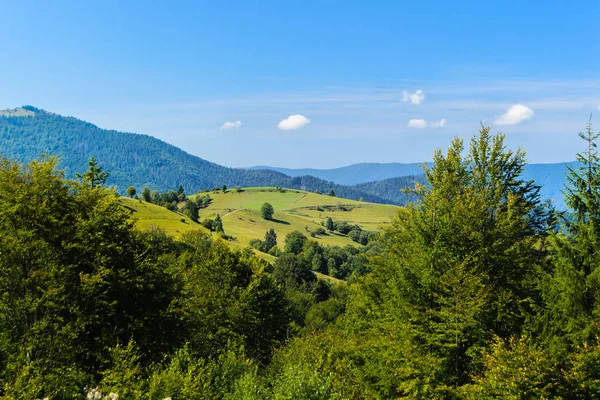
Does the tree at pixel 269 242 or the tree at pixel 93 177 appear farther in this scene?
the tree at pixel 269 242

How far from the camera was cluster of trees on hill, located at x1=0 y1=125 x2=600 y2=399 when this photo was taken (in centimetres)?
1858

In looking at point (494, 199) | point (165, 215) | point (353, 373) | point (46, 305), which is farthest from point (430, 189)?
point (165, 215)

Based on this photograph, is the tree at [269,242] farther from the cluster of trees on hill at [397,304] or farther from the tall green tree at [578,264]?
the tall green tree at [578,264]

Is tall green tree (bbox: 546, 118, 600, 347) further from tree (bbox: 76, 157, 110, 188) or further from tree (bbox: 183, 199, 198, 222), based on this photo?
tree (bbox: 183, 199, 198, 222)

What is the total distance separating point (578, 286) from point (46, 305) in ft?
83.7

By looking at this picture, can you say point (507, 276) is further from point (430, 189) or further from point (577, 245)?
point (430, 189)

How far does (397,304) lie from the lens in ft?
83.3

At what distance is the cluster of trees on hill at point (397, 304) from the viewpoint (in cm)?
1858

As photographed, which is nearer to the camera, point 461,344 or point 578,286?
point 578,286

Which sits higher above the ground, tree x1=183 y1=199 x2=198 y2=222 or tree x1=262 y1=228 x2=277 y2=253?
tree x1=183 y1=199 x2=198 y2=222

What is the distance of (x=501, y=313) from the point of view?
22.6 meters

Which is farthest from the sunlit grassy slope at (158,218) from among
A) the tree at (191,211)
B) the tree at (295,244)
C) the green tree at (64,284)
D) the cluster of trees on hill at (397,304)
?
the cluster of trees on hill at (397,304)

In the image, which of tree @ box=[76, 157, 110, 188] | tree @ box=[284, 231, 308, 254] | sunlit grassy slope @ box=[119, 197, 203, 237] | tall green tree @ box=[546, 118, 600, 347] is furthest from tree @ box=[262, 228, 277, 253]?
tall green tree @ box=[546, 118, 600, 347]

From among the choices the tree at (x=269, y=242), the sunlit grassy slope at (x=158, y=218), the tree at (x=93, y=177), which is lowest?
the tree at (x=269, y=242)
